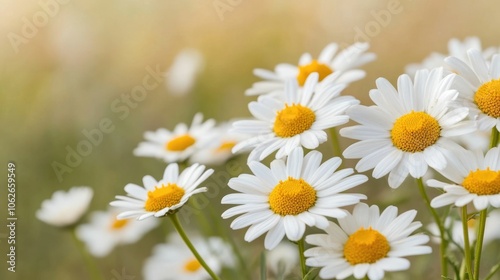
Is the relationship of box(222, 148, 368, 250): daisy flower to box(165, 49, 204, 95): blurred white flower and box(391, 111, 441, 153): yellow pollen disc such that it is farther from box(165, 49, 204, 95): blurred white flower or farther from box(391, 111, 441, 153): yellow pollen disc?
box(165, 49, 204, 95): blurred white flower

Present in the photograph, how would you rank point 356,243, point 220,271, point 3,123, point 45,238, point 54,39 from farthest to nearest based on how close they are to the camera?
point 54,39
point 3,123
point 45,238
point 220,271
point 356,243

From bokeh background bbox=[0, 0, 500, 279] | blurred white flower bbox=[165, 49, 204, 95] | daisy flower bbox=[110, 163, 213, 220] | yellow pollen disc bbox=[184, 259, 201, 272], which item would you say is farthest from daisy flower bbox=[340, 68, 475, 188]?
blurred white flower bbox=[165, 49, 204, 95]

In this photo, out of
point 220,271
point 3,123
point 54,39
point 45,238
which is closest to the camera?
point 220,271

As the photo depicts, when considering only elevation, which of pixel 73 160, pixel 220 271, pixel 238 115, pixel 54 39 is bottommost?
pixel 220 271

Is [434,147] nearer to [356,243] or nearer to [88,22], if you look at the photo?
→ [356,243]

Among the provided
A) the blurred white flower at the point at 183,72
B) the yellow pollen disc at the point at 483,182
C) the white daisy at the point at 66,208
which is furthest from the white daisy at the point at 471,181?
the blurred white flower at the point at 183,72

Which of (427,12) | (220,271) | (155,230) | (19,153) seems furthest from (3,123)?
(427,12)
